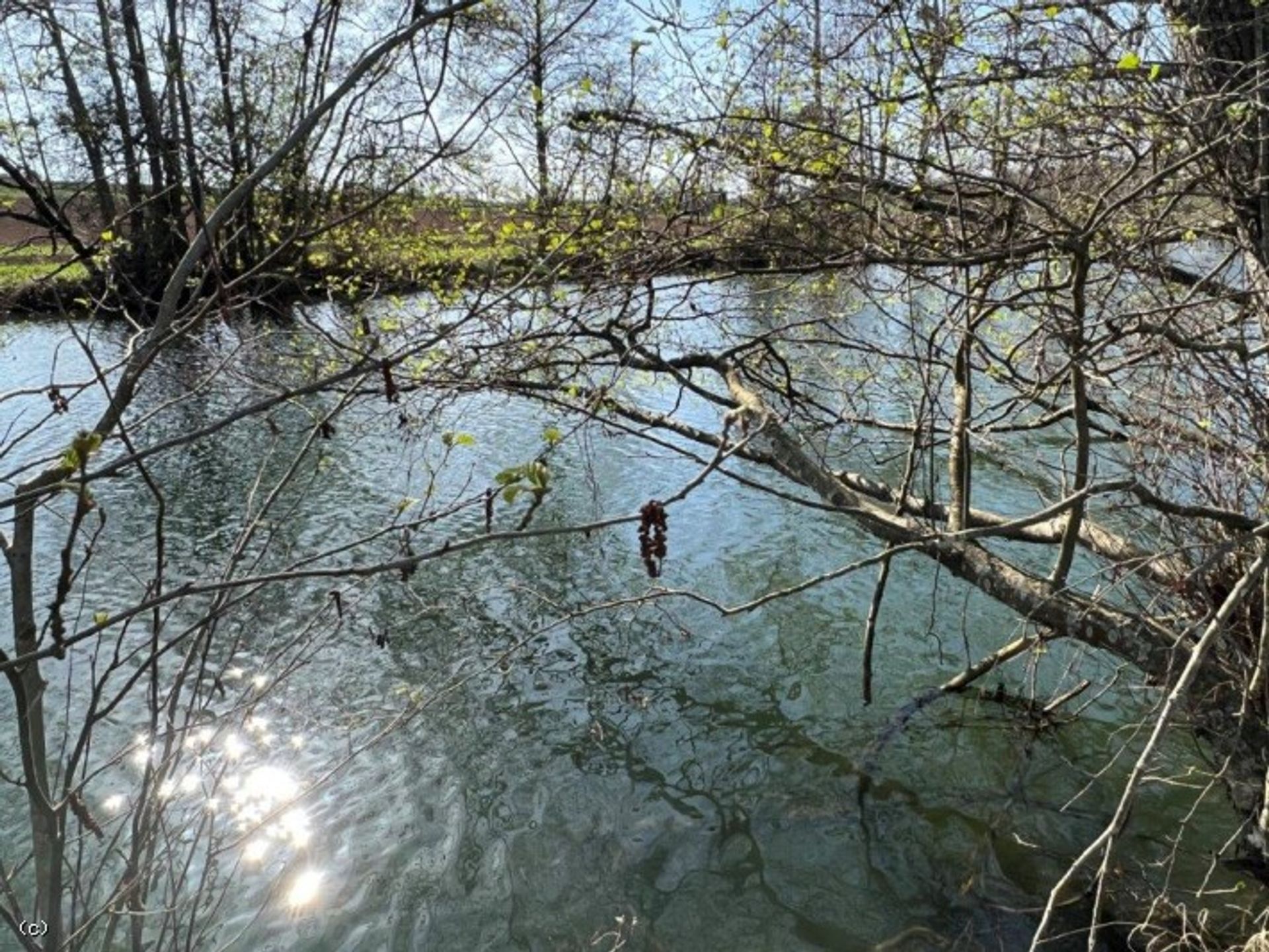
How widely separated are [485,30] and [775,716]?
4277 mm

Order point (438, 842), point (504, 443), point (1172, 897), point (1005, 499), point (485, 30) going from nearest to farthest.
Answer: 1. point (485, 30)
2. point (1172, 897)
3. point (438, 842)
4. point (1005, 499)
5. point (504, 443)

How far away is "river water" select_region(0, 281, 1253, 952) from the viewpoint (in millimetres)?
4281

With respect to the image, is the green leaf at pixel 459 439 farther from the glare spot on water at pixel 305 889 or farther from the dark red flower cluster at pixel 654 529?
the glare spot on water at pixel 305 889

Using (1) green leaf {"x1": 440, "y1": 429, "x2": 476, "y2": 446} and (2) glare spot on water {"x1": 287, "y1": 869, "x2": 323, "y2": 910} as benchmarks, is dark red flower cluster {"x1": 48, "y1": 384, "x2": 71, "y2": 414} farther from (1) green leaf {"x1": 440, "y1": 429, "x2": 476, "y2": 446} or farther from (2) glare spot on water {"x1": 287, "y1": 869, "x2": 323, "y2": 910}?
(2) glare spot on water {"x1": 287, "y1": 869, "x2": 323, "y2": 910}

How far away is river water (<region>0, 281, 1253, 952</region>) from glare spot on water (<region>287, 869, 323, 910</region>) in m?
0.01

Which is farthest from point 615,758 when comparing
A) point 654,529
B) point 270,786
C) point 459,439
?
point 654,529

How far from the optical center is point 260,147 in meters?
4.02

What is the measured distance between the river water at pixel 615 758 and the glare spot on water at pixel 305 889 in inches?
0.4

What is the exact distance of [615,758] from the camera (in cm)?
553

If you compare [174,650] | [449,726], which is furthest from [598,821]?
[174,650]

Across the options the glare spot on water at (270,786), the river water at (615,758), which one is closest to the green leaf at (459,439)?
the river water at (615,758)

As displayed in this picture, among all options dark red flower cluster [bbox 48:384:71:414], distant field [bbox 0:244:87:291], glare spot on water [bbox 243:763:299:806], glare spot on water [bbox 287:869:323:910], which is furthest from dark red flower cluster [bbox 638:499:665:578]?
glare spot on water [bbox 243:763:299:806]

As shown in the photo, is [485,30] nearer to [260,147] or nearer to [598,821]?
[260,147]

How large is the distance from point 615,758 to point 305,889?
1800 millimetres
